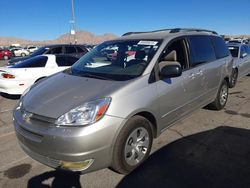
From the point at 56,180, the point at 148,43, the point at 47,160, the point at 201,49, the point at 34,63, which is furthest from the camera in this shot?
the point at 34,63

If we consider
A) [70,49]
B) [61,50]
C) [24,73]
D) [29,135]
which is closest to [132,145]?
[29,135]

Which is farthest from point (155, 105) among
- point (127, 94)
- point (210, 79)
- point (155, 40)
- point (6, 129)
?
point (6, 129)

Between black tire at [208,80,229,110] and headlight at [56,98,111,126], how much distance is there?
138 inches

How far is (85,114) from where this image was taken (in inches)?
113

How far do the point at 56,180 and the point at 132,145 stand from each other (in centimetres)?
106

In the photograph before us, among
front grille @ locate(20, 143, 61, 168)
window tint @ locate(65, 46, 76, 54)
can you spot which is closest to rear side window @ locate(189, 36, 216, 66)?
front grille @ locate(20, 143, 61, 168)

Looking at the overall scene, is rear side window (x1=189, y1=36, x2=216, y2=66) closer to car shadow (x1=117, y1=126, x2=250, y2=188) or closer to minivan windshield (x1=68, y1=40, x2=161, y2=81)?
minivan windshield (x1=68, y1=40, x2=161, y2=81)

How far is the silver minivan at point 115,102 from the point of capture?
9.30 feet

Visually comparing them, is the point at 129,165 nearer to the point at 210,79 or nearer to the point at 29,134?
the point at 29,134

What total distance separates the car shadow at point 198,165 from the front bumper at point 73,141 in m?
0.56

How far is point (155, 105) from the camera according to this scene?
11.5ft

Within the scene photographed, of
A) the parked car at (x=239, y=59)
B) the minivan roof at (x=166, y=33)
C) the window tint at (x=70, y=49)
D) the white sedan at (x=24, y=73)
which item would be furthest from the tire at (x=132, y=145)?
the window tint at (x=70, y=49)

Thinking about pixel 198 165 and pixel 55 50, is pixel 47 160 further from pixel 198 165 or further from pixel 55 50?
pixel 55 50

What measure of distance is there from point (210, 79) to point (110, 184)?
10.0ft
